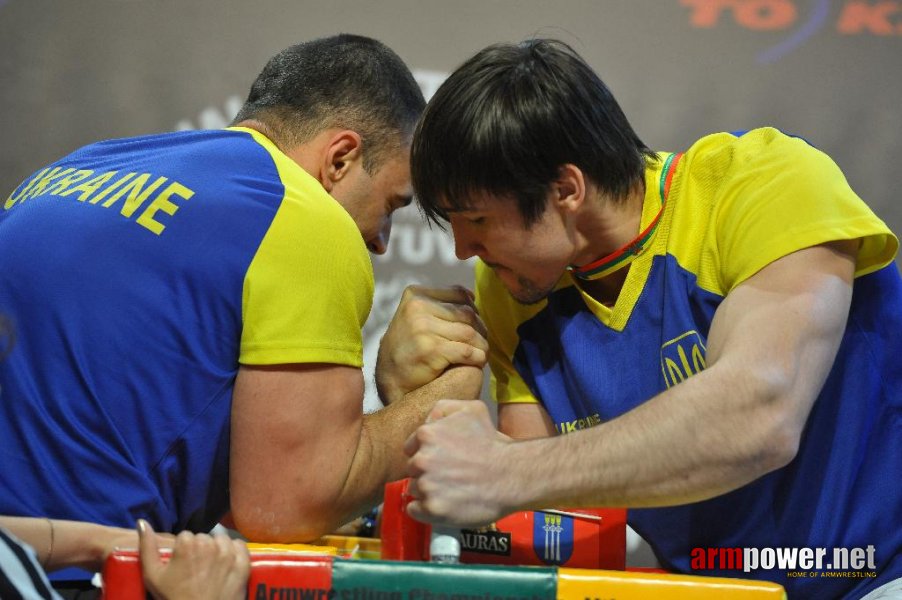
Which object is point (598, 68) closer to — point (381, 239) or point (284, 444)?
point (381, 239)

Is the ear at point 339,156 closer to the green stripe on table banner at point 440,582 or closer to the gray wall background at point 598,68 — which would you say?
the green stripe on table banner at point 440,582

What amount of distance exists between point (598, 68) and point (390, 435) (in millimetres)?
1570

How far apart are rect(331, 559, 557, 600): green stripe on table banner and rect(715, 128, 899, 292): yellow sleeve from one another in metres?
0.50

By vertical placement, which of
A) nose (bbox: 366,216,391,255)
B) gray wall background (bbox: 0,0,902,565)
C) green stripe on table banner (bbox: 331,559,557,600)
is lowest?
green stripe on table banner (bbox: 331,559,557,600)

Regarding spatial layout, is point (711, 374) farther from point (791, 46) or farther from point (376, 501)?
point (791, 46)

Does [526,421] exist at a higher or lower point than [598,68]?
lower

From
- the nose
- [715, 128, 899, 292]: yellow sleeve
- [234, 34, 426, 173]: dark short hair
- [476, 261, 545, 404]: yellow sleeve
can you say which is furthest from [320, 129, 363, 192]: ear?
[715, 128, 899, 292]: yellow sleeve

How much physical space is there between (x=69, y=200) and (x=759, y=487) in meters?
0.96

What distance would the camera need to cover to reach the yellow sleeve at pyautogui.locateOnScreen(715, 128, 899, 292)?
1140 millimetres

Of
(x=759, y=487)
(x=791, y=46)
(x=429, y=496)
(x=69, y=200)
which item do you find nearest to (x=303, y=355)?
(x=429, y=496)

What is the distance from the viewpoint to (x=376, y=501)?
4.34 feet

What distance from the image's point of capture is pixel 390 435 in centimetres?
133

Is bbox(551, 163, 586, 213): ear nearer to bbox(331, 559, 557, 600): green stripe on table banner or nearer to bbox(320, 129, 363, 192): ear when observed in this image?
bbox(320, 129, 363, 192): ear

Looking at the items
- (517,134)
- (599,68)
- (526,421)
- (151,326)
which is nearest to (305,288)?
(151,326)
